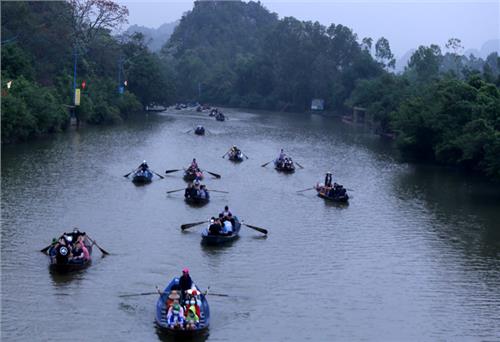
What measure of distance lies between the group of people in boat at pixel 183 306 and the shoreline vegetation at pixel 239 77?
27.2 m

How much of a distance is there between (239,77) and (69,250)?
113 meters

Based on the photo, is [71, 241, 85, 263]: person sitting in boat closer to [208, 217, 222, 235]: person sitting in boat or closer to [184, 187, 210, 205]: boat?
[208, 217, 222, 235]: person sitting in boat

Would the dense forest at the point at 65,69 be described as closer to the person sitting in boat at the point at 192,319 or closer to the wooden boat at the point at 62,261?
the wooden boat at the point at 62,261

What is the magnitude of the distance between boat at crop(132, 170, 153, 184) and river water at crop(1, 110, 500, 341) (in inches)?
17.8

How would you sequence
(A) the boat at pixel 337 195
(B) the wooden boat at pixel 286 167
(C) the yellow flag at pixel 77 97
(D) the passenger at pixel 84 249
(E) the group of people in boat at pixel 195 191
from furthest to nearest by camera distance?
(C) the yellow flag at pixel 77 97 < (B) the wooden boat at pixel 286 167 < (A) the boat at pixel 337 195 < (E) the group of people in boat at pixel 195 191 < (D) the passenger at pixel 84 249

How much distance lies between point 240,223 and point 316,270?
5.71 meters

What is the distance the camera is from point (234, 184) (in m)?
44.1

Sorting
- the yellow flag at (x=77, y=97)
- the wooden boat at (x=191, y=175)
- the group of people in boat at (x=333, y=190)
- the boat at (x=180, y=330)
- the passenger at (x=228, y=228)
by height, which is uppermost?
the yellow flag at (x=77, y=97)

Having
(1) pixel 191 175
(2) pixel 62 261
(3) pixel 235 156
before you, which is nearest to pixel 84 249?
(2) pixel 62 261

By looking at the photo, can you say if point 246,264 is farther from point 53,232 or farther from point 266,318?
point 53,232

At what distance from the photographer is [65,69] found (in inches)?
3150

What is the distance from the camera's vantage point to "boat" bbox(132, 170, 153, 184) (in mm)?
42625

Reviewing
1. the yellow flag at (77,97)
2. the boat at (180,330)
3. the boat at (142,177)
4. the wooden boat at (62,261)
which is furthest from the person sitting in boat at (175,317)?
the yellow flag at (77,97)

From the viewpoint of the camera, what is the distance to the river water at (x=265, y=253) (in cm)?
2183
